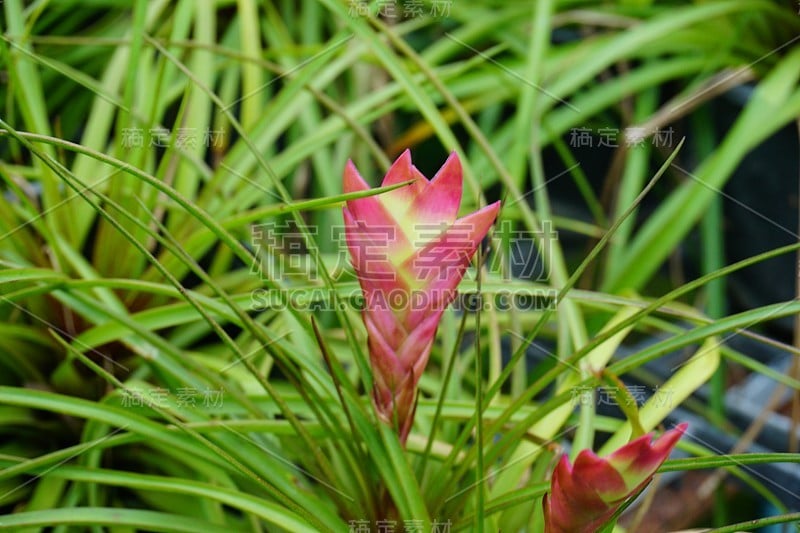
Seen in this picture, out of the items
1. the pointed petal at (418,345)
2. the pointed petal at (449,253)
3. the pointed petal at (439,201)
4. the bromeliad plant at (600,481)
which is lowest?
the bromeliad plant at (600,481)

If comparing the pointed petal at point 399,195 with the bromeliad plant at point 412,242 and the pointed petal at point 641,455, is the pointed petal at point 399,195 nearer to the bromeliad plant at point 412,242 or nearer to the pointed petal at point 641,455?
the bromeliad plant at point 412,242

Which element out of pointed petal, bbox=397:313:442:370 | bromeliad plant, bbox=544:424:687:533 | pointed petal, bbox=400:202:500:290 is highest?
pointed petal, bbox=400:202:500:290

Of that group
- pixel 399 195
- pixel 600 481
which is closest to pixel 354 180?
pixel 399 195

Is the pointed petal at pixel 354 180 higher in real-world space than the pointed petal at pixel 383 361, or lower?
higher

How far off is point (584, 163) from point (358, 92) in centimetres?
35

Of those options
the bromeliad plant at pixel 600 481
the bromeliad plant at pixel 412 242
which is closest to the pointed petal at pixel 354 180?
the bromeliad plant at pixel 412 242

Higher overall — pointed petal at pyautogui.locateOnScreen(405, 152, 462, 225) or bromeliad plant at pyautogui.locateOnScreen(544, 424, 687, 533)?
pointed petal at pyautogui.locateOnScreen(405, 152, 462, 225)

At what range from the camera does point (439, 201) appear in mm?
379

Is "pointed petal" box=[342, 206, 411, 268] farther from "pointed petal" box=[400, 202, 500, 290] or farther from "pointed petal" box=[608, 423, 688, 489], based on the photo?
"pointed petal" box=[608, 423, 688, 489]

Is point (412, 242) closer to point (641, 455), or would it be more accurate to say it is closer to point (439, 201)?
point (439, 201)

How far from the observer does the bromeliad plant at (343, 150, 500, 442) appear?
38cm

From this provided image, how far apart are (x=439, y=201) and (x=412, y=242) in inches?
0.9

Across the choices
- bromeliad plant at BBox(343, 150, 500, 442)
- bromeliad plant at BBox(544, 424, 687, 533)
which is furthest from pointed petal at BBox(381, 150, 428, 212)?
bromeliad plant at BBox(544, 424, 687, 533)

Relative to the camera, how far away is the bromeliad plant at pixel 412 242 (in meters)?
0.38
